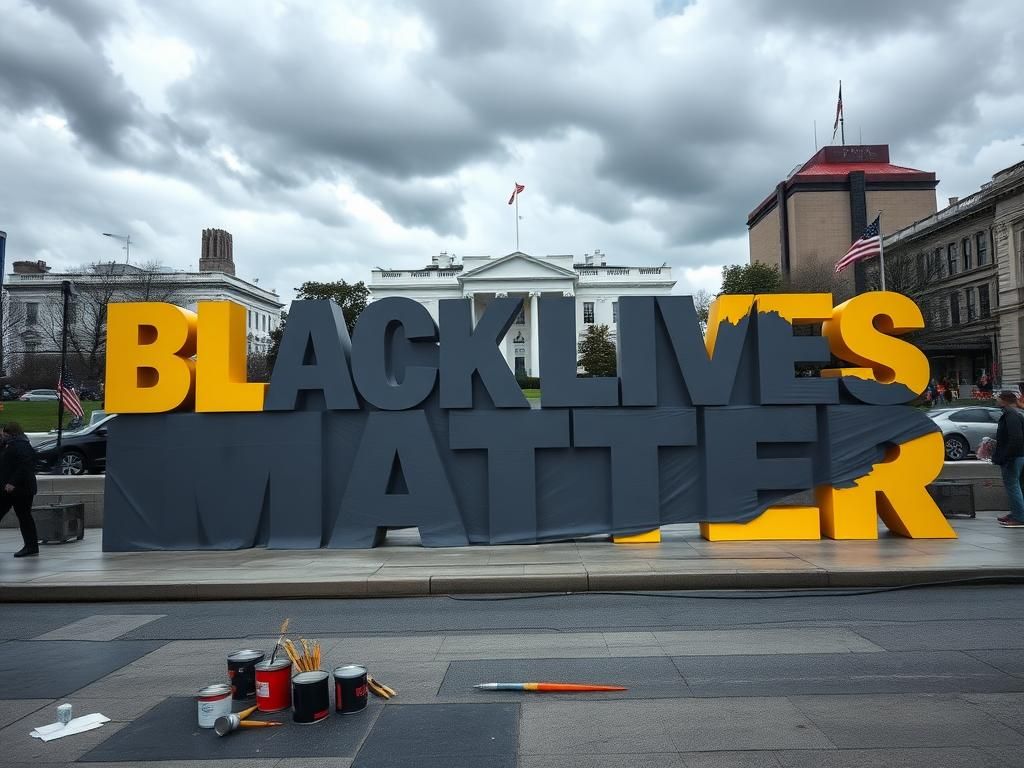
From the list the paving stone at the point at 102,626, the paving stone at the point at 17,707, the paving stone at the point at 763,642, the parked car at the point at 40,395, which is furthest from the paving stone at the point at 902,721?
the parked car at the point at 40,395

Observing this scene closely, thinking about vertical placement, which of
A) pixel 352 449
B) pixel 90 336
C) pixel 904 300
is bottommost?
pixel 352 449

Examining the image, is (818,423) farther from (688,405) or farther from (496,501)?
(496,501)

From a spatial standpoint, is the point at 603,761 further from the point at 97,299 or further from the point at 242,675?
the point at 97,299

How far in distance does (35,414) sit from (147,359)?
117 feet

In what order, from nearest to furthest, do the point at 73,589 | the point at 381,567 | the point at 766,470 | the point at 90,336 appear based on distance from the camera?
the point at 73,589 < the point at 381,567 < the point at 766,470 < the point at 90,336

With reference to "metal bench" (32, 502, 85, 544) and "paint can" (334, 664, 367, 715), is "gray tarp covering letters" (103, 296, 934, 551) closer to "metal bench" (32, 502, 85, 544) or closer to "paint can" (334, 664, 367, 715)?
"metal bench" (32, 502, 85, 544)

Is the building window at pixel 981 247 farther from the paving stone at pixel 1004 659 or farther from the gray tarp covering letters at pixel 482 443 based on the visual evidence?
the paving stone at pixel 1004 659

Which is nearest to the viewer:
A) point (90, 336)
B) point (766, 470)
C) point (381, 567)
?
point (381, 567)

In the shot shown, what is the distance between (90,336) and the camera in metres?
58.0

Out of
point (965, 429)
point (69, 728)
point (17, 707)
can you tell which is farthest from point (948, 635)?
point (965, 429)

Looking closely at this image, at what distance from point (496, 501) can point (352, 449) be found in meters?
2.34

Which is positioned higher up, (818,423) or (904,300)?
(904,300)

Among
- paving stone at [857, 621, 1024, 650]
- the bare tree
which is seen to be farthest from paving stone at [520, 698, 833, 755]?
the bare tree

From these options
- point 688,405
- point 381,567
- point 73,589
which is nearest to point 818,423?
point 688,405
